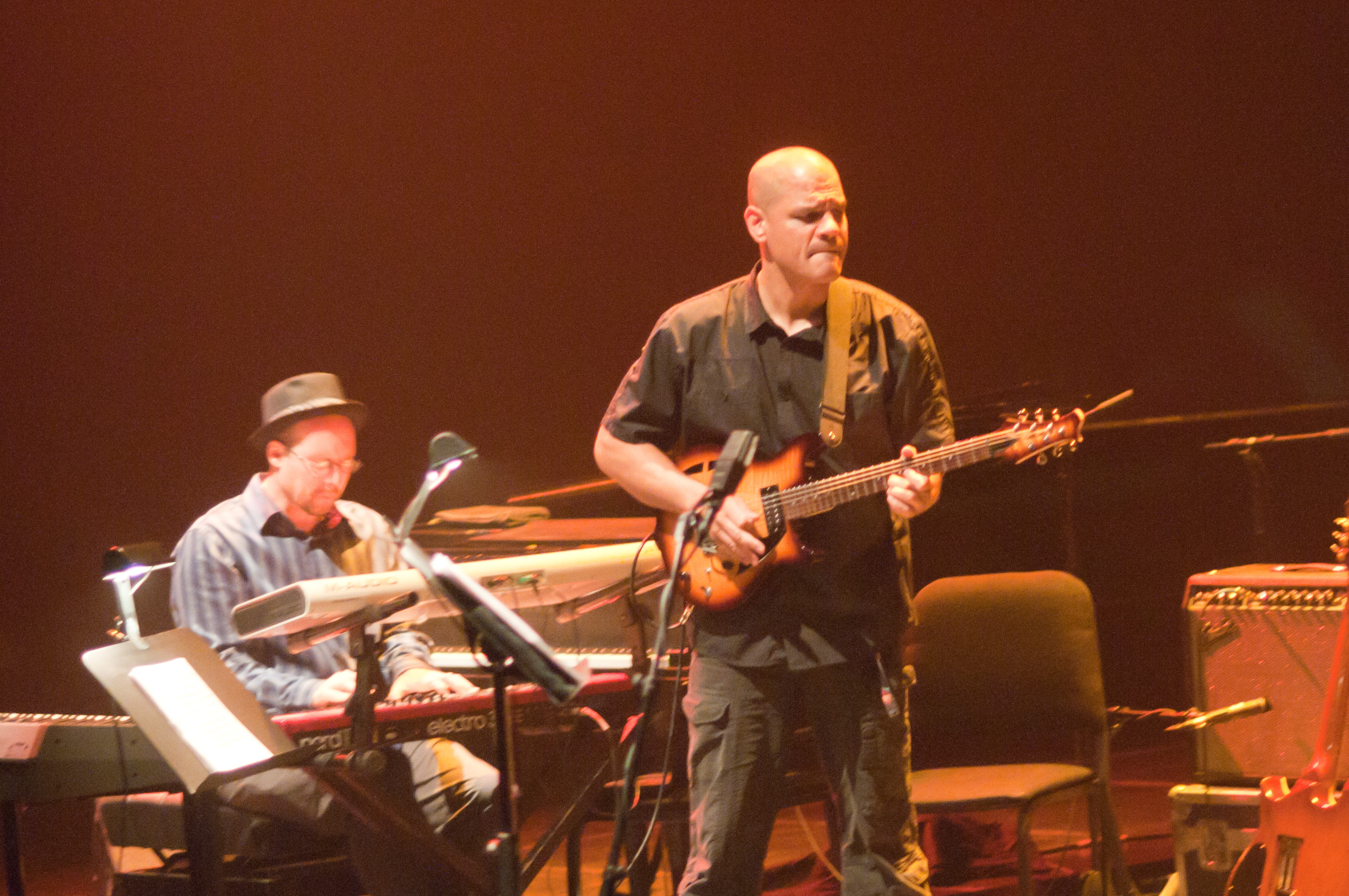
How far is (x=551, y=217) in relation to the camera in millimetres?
6723

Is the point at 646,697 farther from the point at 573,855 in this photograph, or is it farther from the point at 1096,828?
the point at 1096,828

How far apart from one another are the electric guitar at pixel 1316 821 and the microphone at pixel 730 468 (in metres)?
1.73

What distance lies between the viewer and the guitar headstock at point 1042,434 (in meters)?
2.69

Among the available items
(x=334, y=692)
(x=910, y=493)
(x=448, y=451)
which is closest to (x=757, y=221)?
(x=910, y=493)

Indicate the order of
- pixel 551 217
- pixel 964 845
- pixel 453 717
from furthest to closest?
pixel 551 217
pixel 964 845
pixel 453 717

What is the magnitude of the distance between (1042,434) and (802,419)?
471mm

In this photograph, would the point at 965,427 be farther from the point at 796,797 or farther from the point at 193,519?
the point at 193,519

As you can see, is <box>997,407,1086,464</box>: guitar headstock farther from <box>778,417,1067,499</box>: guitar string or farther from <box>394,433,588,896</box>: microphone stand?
<box>394,433,588,896</box>: microphone stand

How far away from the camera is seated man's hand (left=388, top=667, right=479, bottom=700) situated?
3.36 m

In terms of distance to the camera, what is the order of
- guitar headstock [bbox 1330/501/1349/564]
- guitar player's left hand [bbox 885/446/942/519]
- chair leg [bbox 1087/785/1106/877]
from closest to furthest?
guitar player's left hand [bbox 885/446/942/519]
guitar headstock [bbox 1330/501/1349/564]
chair leg [bbox 1087/785/1106/877]

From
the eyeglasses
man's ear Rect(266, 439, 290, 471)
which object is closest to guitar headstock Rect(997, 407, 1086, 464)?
the eyeglasses

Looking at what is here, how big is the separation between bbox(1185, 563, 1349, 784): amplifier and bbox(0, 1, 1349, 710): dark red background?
2.11 m

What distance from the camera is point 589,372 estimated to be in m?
6.80

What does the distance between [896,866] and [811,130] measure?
4.99 metres
